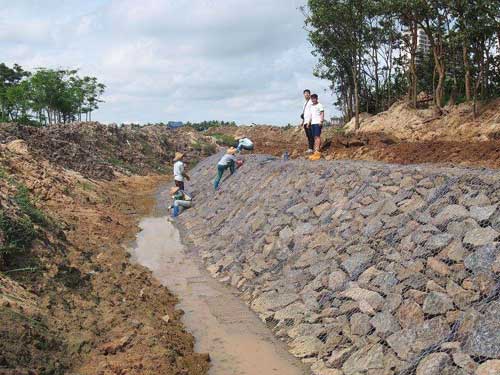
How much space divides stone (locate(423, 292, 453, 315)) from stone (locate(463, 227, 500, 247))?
0.83m

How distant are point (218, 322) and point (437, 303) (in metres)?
3.58

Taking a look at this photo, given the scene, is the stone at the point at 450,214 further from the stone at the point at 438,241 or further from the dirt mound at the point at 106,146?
the dirt mound at the point at 106,146

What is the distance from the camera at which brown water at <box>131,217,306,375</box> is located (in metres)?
6.44

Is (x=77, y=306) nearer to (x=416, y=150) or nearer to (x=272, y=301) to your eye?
(x=272, y=301)

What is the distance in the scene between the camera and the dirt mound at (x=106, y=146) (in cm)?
2481

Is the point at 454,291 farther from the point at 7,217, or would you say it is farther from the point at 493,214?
Result: the point at 7,217

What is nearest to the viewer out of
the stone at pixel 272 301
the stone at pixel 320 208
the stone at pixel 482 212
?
the stone at pixel 482 212


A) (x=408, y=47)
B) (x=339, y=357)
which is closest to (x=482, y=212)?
(x=339, y=357)

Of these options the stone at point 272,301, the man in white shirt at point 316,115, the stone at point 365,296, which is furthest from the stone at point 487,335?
the man in white shirt at point 316,115

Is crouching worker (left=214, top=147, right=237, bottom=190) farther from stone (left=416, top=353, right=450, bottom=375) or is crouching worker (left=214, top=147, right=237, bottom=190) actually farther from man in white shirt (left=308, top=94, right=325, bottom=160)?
stone (left=416, top=353, right=450, bottom=375)

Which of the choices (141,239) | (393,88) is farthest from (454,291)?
(393,88)

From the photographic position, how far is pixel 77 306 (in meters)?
7.48

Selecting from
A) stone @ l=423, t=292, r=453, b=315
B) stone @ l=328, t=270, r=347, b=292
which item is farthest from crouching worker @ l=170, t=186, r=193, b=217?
stone @ l=423, t=292, r=453, b=315

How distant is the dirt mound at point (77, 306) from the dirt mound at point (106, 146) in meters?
11.8
